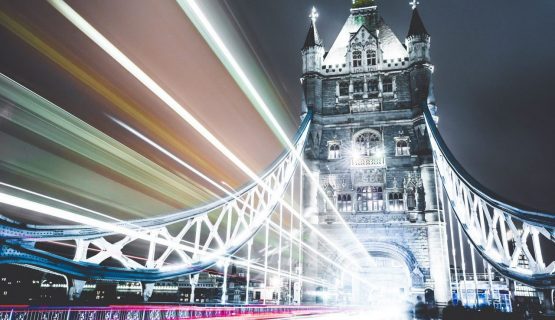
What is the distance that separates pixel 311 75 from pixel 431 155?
11.0m

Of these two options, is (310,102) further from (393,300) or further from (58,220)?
(393,300)

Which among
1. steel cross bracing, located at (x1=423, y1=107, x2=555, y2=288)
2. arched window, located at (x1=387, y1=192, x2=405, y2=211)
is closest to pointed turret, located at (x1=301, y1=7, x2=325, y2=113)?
arched window, located at (x1=387, y1=192, x2=405, y2=211)

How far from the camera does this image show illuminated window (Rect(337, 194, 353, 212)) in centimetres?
2497

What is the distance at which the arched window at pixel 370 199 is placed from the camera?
80.9 feet

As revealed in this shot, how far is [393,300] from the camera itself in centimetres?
3947

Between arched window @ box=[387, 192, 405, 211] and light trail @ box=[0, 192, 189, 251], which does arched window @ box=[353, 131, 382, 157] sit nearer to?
arched window @ box=[387, 192, 405, 211]

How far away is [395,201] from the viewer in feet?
79.9

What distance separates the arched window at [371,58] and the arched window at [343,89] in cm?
245

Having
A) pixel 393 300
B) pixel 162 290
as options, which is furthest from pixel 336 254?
pixel 162 290

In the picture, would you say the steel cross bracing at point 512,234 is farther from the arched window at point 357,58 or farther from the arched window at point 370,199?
the arched window at point 357,58

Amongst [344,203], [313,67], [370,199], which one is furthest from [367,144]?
[313,67]

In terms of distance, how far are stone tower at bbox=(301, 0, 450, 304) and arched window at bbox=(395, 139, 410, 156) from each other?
7 centimetres

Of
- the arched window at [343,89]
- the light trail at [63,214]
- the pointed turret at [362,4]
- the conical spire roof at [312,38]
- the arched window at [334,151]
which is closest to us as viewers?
the light trail at [63,214]

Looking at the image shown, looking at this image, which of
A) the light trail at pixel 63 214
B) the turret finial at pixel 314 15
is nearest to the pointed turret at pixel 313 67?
the turret finial at pixel 314 15
